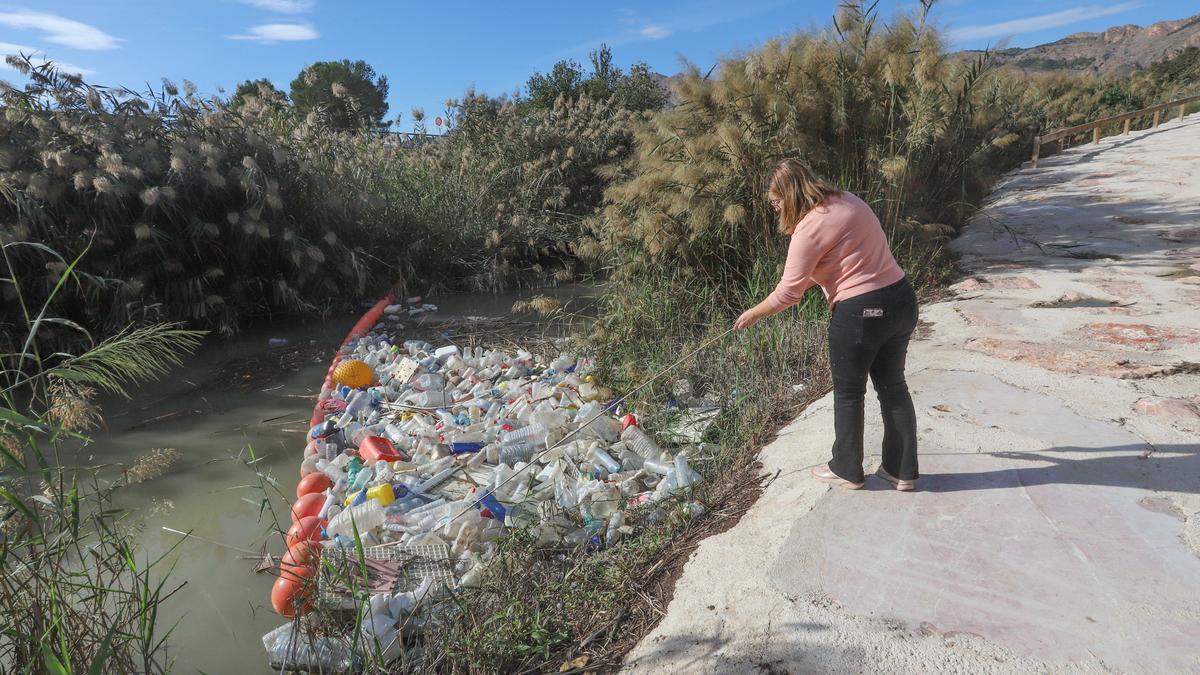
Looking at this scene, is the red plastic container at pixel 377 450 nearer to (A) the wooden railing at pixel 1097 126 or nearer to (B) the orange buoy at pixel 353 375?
(B) the orange buoy at pixel 353 375

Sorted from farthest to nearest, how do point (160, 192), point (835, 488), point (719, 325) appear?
point (160, 192) < point (719, 325) < point (835, 488)

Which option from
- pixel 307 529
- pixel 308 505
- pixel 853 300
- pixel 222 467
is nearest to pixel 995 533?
pixel 853 300

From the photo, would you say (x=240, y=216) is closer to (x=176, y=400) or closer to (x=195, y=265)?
(x=195, y=265)

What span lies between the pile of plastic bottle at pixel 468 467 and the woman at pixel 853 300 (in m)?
1.00

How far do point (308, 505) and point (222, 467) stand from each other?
1.38m

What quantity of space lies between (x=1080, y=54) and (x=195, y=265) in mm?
86802

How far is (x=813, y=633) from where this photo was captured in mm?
2260

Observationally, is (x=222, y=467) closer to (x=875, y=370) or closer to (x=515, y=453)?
(x=515, y=453)

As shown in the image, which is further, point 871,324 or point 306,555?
point 306,555

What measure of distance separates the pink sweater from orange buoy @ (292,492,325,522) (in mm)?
2947

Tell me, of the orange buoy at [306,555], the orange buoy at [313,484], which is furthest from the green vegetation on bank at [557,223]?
the orange buoy at [313,484]

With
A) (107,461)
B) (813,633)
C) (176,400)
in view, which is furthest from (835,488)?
(176,400)

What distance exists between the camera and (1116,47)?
69750 millimetres

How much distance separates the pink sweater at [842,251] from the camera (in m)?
2.85
